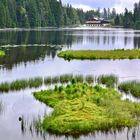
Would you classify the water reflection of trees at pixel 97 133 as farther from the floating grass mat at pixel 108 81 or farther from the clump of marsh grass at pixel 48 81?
the clump of marsh grass at pixel 48 81

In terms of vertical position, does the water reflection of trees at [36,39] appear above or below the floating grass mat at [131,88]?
above

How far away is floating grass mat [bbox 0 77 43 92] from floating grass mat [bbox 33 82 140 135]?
409cm

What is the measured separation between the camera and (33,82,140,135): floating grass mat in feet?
85.0

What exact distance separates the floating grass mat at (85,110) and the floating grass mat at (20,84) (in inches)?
161

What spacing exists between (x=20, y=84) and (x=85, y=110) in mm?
13143

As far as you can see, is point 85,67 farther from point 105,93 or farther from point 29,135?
point 29,135

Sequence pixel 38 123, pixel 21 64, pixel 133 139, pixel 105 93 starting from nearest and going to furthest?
1. pixel 133 139
2. pixel 38 123
3. pixel 105 93
4. pixel 21 64

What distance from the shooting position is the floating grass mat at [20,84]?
39000 millimetres

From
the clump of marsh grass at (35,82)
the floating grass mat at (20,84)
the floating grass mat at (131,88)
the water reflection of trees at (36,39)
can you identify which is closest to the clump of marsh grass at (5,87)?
the floating grass mat at (20,84)

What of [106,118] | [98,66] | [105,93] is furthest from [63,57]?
[106,118]

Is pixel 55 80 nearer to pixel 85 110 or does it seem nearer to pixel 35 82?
pixel 35 82

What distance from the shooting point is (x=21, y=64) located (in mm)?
61219

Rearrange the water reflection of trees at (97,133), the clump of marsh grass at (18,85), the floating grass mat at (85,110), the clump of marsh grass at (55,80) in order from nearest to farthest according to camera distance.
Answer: the water reflection of trees at (97,133) → the floating grass mat at (85,110) → the clump of marsh grass at (18,85) → the clump of marsh grass at (55,80)

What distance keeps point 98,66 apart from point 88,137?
3334 centimetres
